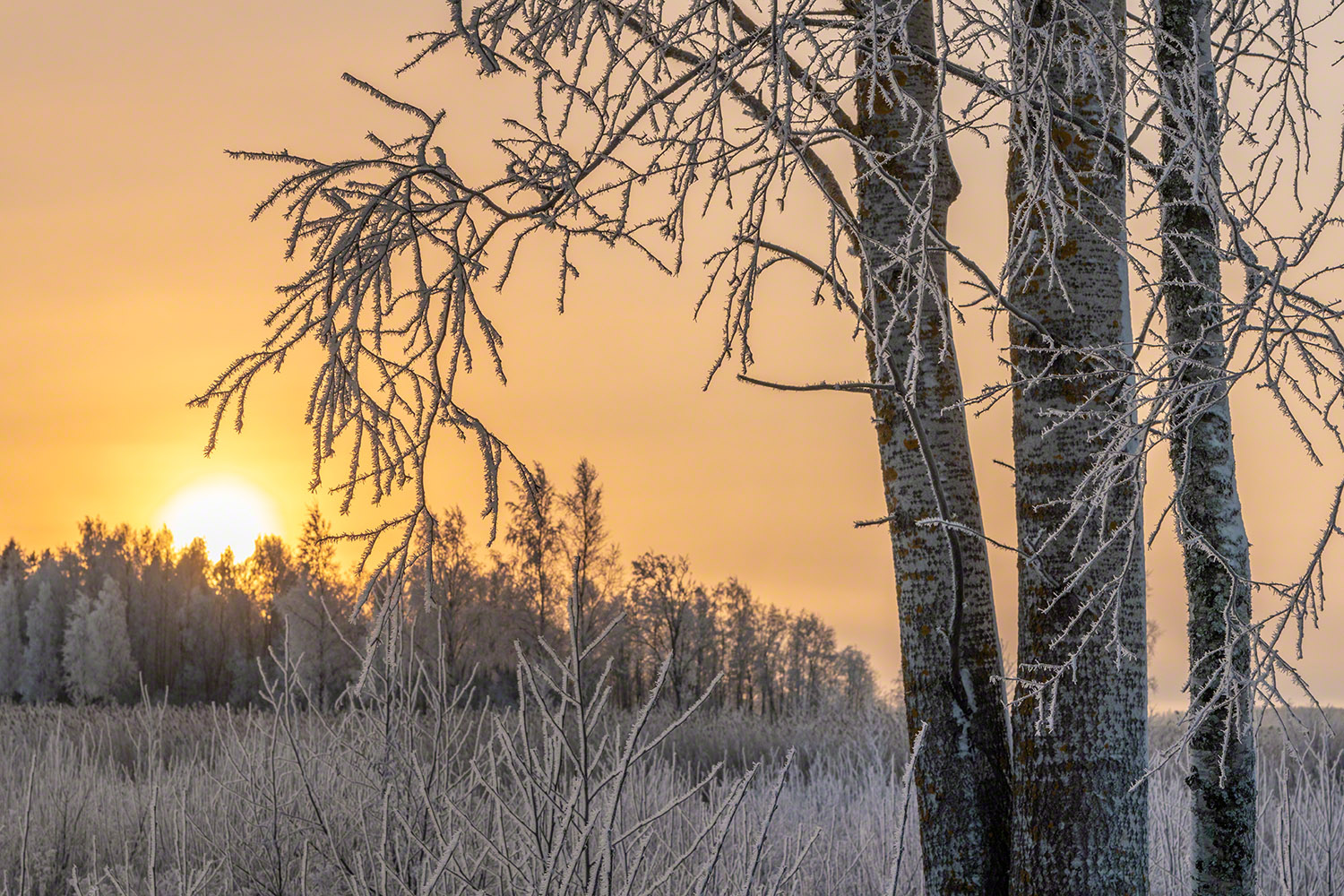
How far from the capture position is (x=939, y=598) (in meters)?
3.81

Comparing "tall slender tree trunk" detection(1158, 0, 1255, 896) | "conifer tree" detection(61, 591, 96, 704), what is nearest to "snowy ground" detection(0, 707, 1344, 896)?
"tall slender tree trunk" detection(1158, 0, 1255, 896)

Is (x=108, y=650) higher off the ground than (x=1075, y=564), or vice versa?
(x=1075, y=564)

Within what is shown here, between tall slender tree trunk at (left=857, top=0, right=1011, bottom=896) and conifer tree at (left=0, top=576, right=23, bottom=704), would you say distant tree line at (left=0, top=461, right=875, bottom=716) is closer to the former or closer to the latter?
conifer tree at (left=0, top=576, right=23, bottom=704)

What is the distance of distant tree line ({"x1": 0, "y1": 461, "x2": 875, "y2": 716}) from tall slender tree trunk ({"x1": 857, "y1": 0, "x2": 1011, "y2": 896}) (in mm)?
14030

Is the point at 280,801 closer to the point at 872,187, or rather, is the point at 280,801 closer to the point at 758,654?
the point at 872,187

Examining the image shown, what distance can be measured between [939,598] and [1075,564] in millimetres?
510

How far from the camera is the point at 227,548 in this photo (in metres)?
50.3

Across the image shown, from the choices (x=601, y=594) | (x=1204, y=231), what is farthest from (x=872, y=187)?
(x=601, y=594)

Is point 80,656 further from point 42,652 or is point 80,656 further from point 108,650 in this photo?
point 42,652

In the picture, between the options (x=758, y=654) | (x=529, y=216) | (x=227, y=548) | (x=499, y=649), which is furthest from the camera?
(x=227, y=548)

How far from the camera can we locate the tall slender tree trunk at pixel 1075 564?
340cm

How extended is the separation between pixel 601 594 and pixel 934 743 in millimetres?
25325

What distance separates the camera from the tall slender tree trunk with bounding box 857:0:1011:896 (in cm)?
371

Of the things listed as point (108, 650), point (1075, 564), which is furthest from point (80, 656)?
point (1075, 564)
